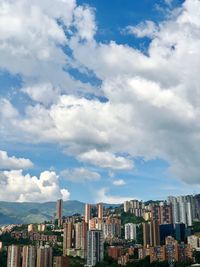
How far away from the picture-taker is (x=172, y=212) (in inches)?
4764

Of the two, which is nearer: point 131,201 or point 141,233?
point 141,233

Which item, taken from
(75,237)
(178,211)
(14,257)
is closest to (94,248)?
(14,257)

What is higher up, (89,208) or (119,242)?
(89,208)

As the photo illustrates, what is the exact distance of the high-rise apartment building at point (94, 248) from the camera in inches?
2926

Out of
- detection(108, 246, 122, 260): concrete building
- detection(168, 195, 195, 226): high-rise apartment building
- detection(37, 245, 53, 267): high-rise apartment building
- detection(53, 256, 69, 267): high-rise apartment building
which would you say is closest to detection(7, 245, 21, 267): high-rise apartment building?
detection(37, 245, 53, 267): high-rise apartment building

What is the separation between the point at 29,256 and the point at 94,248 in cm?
1232

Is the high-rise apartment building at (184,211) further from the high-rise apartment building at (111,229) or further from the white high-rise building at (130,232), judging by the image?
the white high-rise building at (130,232)

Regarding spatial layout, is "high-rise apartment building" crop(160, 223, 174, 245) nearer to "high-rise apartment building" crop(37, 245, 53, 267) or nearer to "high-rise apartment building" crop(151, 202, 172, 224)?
"high-rise apartment building" crop(151, 202, 172, 224)

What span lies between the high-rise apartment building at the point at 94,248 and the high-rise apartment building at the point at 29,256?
33.7 ft

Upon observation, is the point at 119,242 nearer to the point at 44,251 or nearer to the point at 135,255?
the point at 135,255

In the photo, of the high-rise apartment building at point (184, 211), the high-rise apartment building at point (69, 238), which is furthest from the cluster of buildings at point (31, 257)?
the high-rise apartment building at point (184, 211)

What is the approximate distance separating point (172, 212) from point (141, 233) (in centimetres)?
2181

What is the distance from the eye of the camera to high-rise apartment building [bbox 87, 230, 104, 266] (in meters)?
74.3

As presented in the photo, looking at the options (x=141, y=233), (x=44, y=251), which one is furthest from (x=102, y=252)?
(x=141, y=233)
